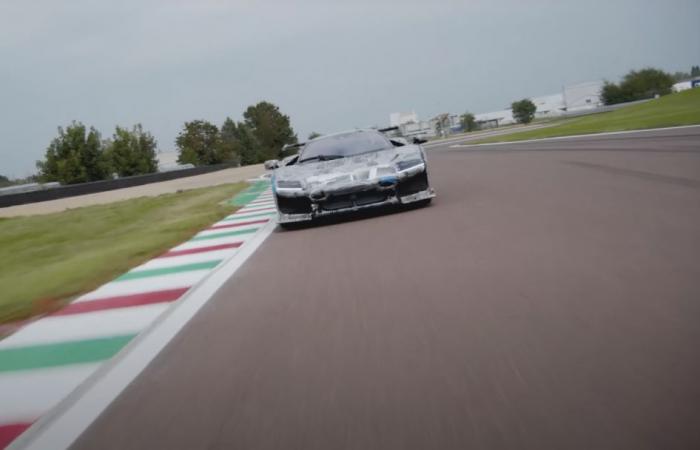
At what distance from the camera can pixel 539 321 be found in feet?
10.4

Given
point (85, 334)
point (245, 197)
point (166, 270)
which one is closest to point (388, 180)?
point (166, 270)

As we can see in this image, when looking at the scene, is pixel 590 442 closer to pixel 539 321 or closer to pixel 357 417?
pixel 357 417

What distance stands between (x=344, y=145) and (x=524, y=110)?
118m

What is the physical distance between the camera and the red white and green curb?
3100 millimetres

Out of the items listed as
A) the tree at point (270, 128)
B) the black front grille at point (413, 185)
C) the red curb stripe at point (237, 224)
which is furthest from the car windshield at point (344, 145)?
the tree at point (270, 128)

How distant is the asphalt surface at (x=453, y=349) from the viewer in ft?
7.18

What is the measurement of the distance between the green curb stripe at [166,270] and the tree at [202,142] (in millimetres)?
93024

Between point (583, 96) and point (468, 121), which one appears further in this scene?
point (468, 121)

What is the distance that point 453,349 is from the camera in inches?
116

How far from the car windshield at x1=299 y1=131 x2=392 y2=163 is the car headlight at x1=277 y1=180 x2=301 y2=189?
0.89 metres

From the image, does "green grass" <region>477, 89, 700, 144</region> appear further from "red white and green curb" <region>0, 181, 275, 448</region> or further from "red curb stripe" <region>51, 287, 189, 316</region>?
"red curb stripe" <region>51, 287, 189, 316</region>

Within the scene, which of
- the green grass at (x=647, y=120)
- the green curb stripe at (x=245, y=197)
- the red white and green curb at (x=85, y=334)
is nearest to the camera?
the red white and green curb at (x=85, y=334)

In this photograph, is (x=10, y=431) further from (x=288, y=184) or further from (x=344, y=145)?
(x=344, y=145)

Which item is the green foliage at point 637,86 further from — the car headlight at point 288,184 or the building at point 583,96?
the car headlight at point 288,184
